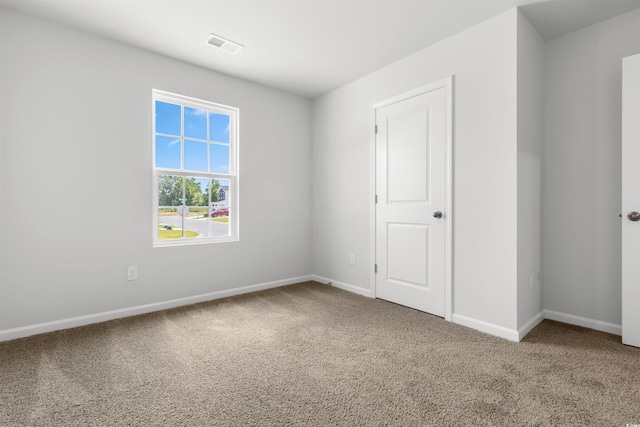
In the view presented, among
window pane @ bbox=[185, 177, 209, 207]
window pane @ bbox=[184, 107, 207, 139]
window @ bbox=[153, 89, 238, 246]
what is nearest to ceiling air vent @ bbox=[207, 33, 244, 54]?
window @ bbox=[153, 89, 238, 246]

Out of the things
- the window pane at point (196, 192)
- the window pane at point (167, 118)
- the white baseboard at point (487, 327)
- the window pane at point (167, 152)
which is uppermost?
the window pane at point (167, 118)

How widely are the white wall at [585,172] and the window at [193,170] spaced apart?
316 centimetres

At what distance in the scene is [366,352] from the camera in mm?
2143

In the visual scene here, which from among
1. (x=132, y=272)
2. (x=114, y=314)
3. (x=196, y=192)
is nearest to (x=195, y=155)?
(x=196, y=192)

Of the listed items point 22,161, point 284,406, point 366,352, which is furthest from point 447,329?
point 22,161

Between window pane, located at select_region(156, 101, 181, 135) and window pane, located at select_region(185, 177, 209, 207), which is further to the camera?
window pane, located at select_region(185, 177, 209, 207)

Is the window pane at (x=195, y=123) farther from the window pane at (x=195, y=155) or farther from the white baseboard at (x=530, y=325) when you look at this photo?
the white baseboard at (x=530, y=325)

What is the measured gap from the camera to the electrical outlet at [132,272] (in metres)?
2.87

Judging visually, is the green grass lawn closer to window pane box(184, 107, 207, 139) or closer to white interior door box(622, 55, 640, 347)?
window pane box(184, 107, 207, 139)

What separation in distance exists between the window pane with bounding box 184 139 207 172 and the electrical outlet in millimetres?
1108

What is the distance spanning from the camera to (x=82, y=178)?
8.63ft

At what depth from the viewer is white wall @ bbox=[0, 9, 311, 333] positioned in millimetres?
2365

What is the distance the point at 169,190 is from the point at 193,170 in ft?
1.10

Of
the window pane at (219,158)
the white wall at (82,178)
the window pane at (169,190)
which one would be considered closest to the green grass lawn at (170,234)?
the white wall at (82,178)
